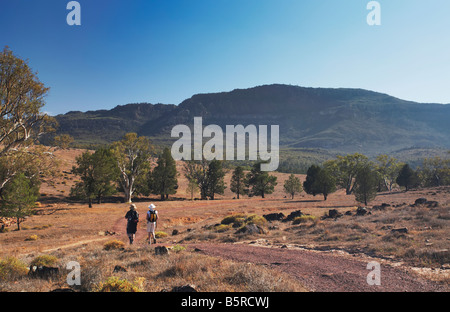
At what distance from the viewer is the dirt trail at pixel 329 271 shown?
23.0ft

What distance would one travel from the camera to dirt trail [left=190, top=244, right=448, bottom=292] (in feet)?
23.0

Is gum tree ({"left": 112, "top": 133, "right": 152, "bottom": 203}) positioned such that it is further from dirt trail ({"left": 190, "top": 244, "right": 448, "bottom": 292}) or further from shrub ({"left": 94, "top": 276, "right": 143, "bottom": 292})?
shrub ({"left": 94, "top": 276, "right": 143, "bottom": 292})

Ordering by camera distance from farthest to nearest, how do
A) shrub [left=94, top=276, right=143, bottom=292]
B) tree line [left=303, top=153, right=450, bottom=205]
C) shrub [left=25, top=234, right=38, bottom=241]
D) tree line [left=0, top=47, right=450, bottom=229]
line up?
tree line [left=303, top=153, right=450, bottom=205] → shrub [left=25, top=234, right=38, bottom=241] → tree line [left=0, top=47, right=450, bottom=229] → shrub [left=94, top=276, right=143, bottom=292]

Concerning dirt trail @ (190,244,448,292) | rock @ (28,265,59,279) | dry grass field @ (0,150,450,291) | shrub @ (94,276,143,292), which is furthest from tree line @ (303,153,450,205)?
rock @ (28,265,59,279)

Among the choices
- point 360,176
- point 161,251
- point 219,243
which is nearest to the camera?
point 161,251

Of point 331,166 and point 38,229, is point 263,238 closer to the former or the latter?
point 38,229

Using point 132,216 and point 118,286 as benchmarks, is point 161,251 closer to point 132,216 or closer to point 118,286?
point 132,216

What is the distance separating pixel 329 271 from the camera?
329 inches
